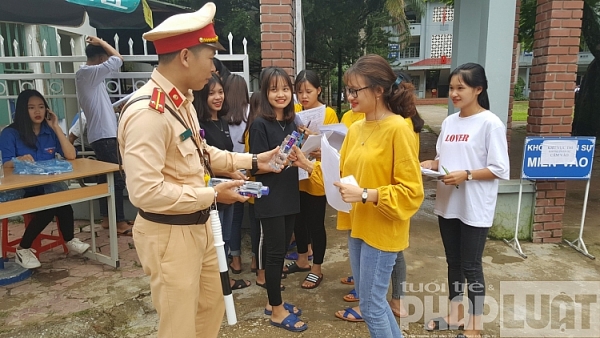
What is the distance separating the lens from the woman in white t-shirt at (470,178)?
254 cm

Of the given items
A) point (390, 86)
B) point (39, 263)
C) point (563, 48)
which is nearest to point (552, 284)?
point (563, 48)

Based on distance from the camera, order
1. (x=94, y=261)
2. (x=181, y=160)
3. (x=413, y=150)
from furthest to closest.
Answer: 1. (x=94, y=261)
2. (x=413, y=150)
3. (x=181, y=160)

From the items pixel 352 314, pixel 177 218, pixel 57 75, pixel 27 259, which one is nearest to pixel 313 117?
pixel 352 314

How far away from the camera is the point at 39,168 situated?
137 inches

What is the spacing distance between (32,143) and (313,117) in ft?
8.93

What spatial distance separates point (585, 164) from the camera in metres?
3.95

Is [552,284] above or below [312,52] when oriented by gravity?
below

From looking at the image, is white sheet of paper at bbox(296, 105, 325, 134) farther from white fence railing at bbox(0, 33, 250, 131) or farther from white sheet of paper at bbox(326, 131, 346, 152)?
white fence railing at bbox(0, 33, 250, 131)

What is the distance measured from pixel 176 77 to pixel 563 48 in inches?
151

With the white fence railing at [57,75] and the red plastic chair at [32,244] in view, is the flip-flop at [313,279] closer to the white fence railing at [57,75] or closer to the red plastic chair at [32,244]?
the white fence railing at [57,75]

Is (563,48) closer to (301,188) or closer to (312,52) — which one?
(301,188)

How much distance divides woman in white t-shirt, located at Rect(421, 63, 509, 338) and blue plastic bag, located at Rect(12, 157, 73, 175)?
121 inches

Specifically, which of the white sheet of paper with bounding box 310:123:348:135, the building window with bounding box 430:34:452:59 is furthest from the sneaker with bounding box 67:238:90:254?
the building window with bounding box 430:34:452:59

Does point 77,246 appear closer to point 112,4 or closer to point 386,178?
point 112,4
